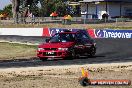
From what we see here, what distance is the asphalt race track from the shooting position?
21984mm

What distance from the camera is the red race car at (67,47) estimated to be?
2323 cm

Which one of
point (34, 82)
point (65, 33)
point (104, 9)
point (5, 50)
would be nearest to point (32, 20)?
point (104, 9)

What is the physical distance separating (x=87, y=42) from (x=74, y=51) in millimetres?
1456

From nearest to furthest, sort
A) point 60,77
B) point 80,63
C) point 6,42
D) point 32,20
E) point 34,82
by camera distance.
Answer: point 34,82 < point 60,77 < point 80,63 < point 6,42 < point 32,20

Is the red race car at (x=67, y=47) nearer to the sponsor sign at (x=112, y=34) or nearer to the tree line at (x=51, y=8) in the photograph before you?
the sponsor sign at (x=112, y=34)

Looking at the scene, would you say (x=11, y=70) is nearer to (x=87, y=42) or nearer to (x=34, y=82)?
(x=34, y=82)

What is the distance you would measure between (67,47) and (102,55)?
4.71m

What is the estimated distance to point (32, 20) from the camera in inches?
2485

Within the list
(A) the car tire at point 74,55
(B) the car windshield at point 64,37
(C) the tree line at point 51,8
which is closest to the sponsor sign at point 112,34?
(B) the car windshield at point 64,37

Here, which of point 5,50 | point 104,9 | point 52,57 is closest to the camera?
point 52,57

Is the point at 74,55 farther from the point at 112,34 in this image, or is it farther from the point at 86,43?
the point at 112,34

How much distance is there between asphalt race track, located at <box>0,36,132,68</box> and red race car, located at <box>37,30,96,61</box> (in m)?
0.35

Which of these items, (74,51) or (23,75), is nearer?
(23,75)

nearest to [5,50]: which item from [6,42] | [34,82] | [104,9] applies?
[6,42]
